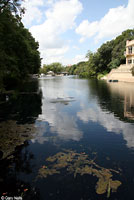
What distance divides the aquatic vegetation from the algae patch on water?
6.48 ft

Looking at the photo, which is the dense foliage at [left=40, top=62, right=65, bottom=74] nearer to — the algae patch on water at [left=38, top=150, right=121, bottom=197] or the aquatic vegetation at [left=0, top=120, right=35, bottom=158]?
the aquatic vegetation at [left=0, top=120, right=35, bottom=158]

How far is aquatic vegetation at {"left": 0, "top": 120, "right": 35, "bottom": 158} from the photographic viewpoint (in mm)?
7101

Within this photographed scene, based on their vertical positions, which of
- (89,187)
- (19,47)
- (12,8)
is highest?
(19,47)

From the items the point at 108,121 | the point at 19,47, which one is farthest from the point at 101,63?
the point at 108,121

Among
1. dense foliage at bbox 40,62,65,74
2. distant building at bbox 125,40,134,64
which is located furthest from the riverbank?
dense foliage at bbox 40,62,65,74

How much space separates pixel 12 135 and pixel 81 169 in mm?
4502

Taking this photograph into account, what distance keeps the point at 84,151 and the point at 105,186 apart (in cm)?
216

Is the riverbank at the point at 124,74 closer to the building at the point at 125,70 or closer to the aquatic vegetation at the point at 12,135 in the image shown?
the building at the point at 125,70

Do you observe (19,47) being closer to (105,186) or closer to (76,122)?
(76,122)

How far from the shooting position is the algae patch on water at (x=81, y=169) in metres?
4.76

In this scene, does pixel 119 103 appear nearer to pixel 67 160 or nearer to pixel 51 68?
pixel 67 160

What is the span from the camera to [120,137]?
838 centimetres

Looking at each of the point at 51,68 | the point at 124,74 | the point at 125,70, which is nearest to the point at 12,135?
the point at 125,70

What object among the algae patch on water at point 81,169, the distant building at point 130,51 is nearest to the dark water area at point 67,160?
the algae patch on water at point 81,169
